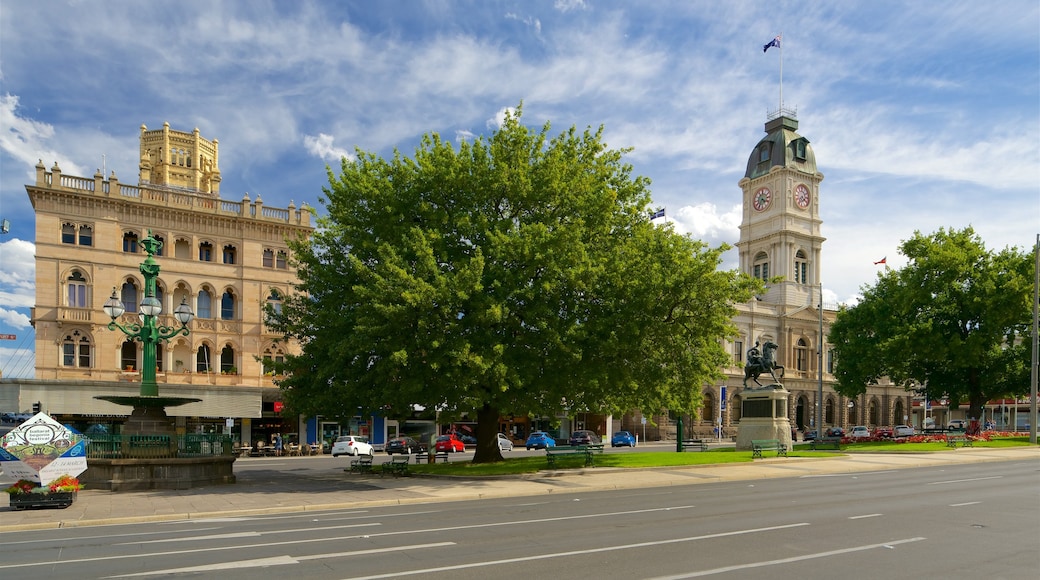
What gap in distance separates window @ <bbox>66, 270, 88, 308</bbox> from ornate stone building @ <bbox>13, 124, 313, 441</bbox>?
62 millimetres

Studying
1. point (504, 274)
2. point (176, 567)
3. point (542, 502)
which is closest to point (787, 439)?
point (504, 274)

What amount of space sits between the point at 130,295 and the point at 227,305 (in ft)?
20.0

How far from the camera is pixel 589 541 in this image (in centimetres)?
1327

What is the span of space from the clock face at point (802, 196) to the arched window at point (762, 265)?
705 centimetres

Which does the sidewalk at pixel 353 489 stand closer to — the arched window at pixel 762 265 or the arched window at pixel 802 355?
the arched window at pixel 802 355

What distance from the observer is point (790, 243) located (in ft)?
280

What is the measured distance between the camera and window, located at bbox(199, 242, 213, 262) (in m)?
51.8

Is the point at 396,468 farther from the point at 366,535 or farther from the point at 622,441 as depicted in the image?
the point at 622,441

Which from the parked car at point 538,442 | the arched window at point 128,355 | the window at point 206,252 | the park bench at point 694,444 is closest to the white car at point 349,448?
the parked car at point 538,442

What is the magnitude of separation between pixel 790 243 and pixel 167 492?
75509 millimetres

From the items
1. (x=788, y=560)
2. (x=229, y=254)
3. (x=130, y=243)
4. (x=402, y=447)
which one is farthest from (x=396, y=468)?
(x=130, y=243)

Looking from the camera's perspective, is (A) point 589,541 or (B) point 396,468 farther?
(B) point 396,468

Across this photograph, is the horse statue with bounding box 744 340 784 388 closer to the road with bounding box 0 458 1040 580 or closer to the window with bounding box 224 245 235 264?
the road with bounding box 0 458 1040 580

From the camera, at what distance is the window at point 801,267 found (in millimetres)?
87250
